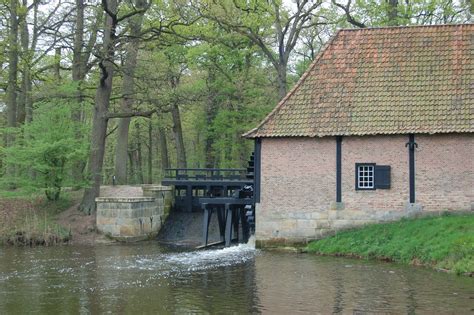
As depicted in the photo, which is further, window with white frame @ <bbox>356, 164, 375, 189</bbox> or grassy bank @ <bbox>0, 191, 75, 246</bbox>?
grassy bank @ <bbox>0, 191, 75, 246</bbox>

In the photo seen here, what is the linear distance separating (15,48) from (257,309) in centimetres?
1834

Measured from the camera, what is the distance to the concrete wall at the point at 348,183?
17.8 metres

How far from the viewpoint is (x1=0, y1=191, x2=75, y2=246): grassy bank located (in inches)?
848

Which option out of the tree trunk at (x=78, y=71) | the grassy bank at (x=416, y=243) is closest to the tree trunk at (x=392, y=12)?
the grassy bank at (x=416, y=243)

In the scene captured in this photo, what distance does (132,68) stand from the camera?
24203 mm

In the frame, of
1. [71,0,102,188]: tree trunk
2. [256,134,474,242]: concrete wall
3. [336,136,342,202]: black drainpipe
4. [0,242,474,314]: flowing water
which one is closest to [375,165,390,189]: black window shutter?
[256,134,474,242]: concrete wall

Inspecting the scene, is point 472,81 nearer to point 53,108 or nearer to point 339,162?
point 339,162

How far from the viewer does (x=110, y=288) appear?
1288 cm

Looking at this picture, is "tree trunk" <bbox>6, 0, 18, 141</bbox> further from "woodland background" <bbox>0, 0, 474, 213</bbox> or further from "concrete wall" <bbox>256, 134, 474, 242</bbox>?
"concrete wall" <bbox>256, 134, 474, 242</bbox>

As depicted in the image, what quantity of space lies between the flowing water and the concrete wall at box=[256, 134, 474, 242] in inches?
57.0

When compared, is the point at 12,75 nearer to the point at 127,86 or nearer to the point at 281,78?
the point at 127,86

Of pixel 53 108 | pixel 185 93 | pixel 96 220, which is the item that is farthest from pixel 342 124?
pixel 53 108

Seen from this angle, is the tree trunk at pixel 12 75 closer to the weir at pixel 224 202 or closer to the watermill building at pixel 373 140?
the weir at pixel 224 202

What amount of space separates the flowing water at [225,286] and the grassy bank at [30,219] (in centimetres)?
331
